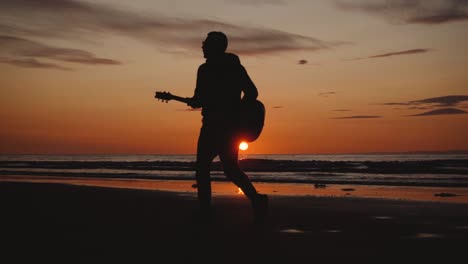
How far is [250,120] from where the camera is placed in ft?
20.5

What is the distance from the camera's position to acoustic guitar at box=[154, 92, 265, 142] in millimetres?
6219

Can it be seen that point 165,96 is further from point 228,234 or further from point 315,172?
point 315,172

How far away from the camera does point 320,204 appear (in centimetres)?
931

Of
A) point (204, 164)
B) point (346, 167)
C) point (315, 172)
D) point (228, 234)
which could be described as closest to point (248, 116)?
point (204, 164)

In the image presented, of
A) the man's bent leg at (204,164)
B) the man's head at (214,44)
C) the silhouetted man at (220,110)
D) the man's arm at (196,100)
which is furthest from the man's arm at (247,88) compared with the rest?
the man's bent leg at (204,164)

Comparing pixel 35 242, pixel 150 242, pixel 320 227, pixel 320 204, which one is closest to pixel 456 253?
pixel 320 227

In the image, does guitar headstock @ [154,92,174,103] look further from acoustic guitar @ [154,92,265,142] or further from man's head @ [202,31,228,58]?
man's head @ [202,31,228,58]

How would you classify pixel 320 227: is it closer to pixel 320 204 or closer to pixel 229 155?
pixel 229 155

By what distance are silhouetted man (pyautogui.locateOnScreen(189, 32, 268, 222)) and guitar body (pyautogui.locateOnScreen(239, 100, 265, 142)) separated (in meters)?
0.06

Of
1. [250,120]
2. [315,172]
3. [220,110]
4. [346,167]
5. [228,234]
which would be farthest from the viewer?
[346,167]

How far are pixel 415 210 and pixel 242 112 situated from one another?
3.51m

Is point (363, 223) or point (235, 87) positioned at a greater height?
point (235, 87)

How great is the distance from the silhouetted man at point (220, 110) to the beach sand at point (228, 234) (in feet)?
1.51

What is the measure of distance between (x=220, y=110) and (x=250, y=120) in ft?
1.20
